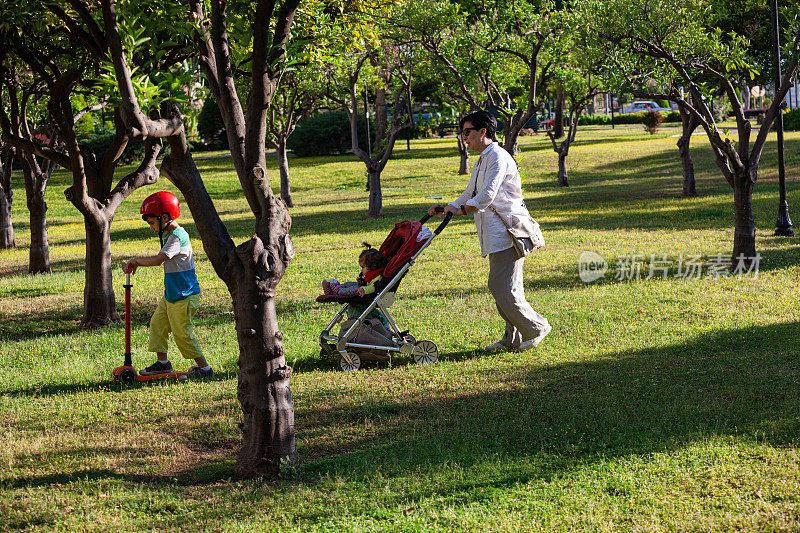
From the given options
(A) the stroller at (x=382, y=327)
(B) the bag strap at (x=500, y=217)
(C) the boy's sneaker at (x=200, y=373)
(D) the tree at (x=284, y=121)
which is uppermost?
(D) the tree at (x=284, y=121)

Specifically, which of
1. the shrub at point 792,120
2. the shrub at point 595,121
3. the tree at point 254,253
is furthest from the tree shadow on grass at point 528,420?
the shrub at point 595,121

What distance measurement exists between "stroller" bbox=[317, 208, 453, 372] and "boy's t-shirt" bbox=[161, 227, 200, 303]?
113 cm

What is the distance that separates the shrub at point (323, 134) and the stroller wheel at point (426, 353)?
1338 inches

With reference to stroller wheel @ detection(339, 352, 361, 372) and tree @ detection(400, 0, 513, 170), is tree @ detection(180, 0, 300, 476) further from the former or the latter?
tree @ detection(400, 0, 513, 170)

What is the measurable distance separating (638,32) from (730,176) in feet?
8.10

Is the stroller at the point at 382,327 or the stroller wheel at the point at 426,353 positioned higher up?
the stroller at the point at 382,327

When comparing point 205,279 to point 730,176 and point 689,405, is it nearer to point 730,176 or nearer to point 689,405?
point 730,176

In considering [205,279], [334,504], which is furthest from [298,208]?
[334,504]

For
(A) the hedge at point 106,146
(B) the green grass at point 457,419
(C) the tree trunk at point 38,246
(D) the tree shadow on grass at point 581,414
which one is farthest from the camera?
(A) the hedge at point 106,146

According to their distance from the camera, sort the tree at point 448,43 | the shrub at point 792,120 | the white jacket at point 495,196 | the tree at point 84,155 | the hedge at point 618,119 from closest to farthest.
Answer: the white jacket at point 495,196 → the tree at point 84,155 → the tree at point 448,43 → the shrub at point 792,120 → the hedge at point 618,119

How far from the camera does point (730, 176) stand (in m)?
10.8

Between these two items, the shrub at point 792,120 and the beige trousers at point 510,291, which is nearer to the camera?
the beige trousers at point 510,291

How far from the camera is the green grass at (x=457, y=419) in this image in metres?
4.16

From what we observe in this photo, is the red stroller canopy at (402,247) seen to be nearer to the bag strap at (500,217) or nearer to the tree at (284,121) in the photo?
the bag strap at (500,217)
